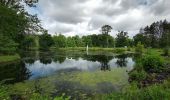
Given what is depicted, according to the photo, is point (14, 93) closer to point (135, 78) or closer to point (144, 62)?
point (135, 78)

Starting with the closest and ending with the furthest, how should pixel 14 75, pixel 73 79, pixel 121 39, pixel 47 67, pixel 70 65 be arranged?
1. pixel 73 79
2. pixel 14 75
3. pixel 47 67
4. pixel 70 65
5. pixel 121 39

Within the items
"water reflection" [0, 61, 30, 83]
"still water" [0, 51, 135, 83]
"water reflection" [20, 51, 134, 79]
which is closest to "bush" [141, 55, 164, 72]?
"still water" [0, 51, 135, 83]

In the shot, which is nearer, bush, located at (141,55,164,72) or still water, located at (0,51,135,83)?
bush, located at (141,55,164,72)

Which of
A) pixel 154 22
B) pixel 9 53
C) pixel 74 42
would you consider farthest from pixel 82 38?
pixel 9 53

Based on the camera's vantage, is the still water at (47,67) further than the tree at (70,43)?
No

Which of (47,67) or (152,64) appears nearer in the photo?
(152,64)

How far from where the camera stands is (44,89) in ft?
59.6

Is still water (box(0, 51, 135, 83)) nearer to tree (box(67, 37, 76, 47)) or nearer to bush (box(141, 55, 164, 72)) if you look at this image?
bush (box(141, 55, 164, 72))

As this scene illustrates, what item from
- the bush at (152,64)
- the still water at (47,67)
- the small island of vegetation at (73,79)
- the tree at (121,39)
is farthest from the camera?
the tree at (121,39)

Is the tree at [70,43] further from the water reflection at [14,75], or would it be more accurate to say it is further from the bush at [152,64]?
the bush at [152,64]

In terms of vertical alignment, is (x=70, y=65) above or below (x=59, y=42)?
below

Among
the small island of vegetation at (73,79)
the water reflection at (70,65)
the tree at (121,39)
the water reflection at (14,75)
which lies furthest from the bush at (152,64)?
the tree at (121,39)

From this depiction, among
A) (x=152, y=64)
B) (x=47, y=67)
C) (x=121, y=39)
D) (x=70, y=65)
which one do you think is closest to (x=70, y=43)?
(x=121, y=39)

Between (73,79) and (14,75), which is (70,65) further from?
(73,79)
